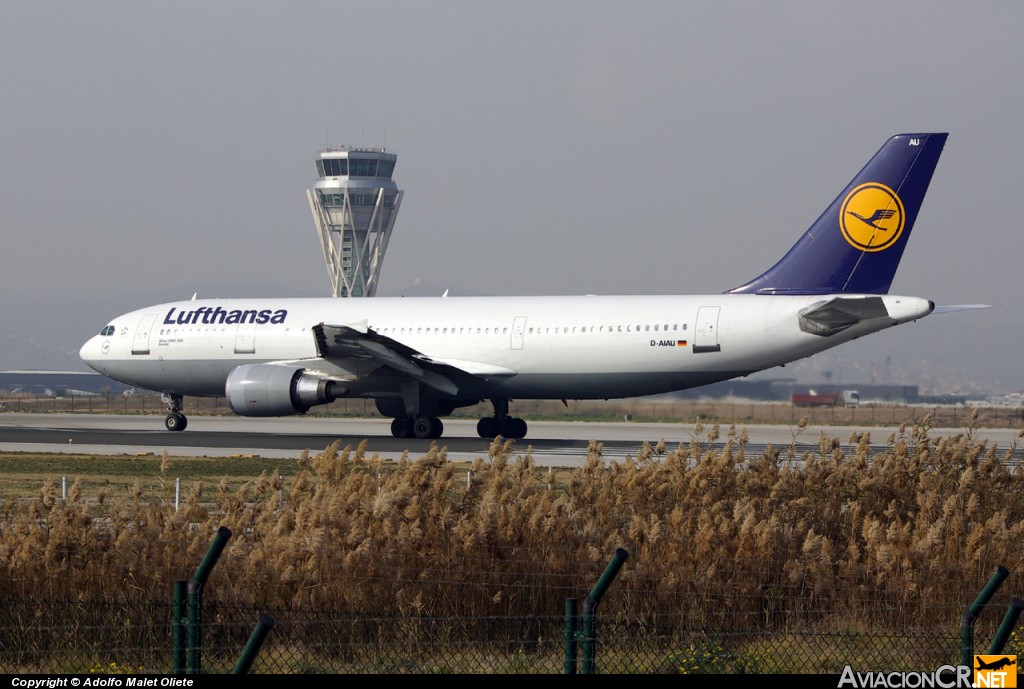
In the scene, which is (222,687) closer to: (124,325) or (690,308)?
(690,308)

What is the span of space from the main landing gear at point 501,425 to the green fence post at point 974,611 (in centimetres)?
2881

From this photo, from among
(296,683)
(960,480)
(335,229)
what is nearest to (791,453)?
(960,480)

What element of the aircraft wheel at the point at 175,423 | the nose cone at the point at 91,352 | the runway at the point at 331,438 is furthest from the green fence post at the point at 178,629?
the nose cone at the point at 91,352

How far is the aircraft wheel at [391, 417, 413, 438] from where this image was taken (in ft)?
120

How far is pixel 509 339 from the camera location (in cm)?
3600

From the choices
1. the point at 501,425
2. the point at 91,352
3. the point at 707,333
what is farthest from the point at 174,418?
the point at 707,333

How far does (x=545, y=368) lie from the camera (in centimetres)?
3544

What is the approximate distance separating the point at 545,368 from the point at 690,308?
13.9 feet

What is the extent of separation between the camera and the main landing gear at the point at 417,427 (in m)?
36.3

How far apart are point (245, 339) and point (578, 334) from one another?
10505 millimetres

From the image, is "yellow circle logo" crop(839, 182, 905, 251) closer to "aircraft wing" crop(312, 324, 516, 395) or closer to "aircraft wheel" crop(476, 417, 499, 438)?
"aircraft wing" crop(312, 324, 516, 395)

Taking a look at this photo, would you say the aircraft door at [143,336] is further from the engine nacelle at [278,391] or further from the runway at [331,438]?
the engine nacelle at [278,391]

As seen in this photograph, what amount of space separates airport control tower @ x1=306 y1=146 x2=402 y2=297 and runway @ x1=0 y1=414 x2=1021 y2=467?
77458mm

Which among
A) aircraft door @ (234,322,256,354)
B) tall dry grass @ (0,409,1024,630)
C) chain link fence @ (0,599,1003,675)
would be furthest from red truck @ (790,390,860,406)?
chain link fence @ (0,599,1003,675)
